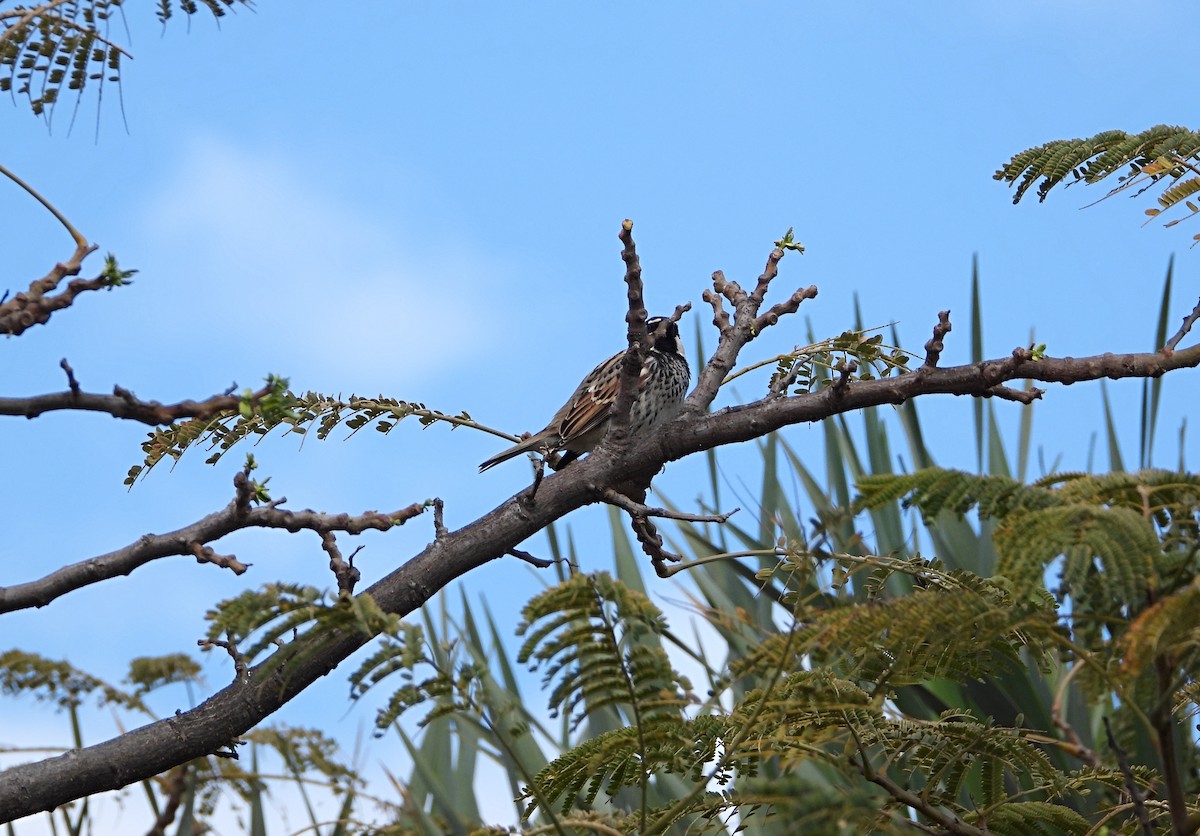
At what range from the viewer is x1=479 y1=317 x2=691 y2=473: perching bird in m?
4.99

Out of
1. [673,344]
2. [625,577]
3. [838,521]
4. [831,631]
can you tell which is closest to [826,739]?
[831,631]

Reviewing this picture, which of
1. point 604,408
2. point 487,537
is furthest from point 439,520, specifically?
point 604,408

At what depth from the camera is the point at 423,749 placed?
8250 mm

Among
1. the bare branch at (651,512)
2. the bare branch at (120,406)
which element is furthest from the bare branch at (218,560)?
the bare branch at (651,512)

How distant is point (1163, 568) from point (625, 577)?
6.23 m

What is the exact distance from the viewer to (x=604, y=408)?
516cm

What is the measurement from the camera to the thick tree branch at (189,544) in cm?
302

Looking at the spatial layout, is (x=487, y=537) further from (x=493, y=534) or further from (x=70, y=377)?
(x=70, y=377)

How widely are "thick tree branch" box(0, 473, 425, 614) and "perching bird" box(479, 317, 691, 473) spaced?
165 centimetres

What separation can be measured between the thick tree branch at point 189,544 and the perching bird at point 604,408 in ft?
5.41

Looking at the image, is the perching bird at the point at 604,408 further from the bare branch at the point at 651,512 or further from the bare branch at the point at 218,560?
the bare branch at the point at 218,560

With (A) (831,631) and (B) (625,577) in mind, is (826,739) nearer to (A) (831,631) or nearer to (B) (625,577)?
(A) (831,631)

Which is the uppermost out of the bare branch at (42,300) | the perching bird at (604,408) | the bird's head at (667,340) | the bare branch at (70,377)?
the bird's head at (667,340)

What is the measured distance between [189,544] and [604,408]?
237 cm
